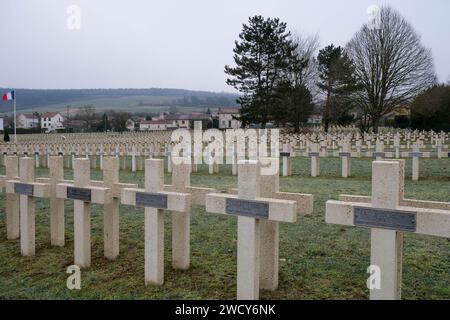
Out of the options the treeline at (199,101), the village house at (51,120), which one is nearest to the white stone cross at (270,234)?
the treeline at (199,101)

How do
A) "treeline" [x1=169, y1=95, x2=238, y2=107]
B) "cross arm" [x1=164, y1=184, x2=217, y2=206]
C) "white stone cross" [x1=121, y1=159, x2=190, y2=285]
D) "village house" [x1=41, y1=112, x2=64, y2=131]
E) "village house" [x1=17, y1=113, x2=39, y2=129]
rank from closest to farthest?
"white stone cross" [x1=121, y1=159, x2=190, y2=285] < "cross arm" [x1=164, y1=184, x2=217, y2=206] < "treeline" [x1=169, y1=95, x2=238, y2=107] < "village house" [x1=41, y1=112, x2=64, y2=131] < "village house" [x1=17, y1=113, x2=39, y2=129]

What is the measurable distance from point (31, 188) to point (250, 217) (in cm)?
336

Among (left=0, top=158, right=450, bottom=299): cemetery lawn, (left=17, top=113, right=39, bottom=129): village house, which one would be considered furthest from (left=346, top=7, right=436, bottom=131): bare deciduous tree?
(left=17, top=113, right=39, bottom=129): village house

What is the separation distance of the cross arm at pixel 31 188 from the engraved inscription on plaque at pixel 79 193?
0.47m

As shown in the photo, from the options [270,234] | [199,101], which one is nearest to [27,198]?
[270,234]

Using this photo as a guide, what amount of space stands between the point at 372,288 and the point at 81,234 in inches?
130

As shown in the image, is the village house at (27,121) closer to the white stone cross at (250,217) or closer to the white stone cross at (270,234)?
the white stone cross at (270,234)

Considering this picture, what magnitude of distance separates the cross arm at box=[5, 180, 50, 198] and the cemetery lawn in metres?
0.82

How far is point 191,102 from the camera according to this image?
98.9 m

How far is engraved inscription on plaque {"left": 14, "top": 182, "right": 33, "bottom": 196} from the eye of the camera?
224 inches

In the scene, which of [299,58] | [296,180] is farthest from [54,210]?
[299,58]

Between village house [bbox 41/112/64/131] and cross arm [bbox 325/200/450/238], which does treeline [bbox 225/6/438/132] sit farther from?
village house [bbox 41/112/64/131]

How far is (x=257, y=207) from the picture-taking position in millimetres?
3727
